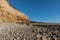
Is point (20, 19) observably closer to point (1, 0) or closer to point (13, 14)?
point (13, 14)

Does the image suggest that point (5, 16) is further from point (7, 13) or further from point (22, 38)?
point (22, 38)

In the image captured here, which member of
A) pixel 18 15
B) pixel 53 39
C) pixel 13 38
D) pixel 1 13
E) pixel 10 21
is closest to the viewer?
pixel 53 39

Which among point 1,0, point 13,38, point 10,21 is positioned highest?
point 1,0

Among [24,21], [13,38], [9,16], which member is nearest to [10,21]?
[9,16]

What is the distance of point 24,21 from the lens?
34.7 meters

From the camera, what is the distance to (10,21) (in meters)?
31.1

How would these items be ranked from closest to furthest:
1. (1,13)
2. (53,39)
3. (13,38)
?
(53,39) < (13,38) < (1,13)

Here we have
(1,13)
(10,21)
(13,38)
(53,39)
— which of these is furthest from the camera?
(10,21)

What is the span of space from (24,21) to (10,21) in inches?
172

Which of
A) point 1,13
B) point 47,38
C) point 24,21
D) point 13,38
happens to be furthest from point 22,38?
point 24,21

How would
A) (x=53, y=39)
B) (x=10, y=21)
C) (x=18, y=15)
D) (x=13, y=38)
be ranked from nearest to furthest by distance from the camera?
1. (x=53, y=39)
2. (x=13, y=38)
3. (x=10, y=21)
4. (x=18, y=15)

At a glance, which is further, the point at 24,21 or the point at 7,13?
the point at 24,21

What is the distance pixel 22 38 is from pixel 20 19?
68.3 feet

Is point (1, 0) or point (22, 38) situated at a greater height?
point (1, 0)
